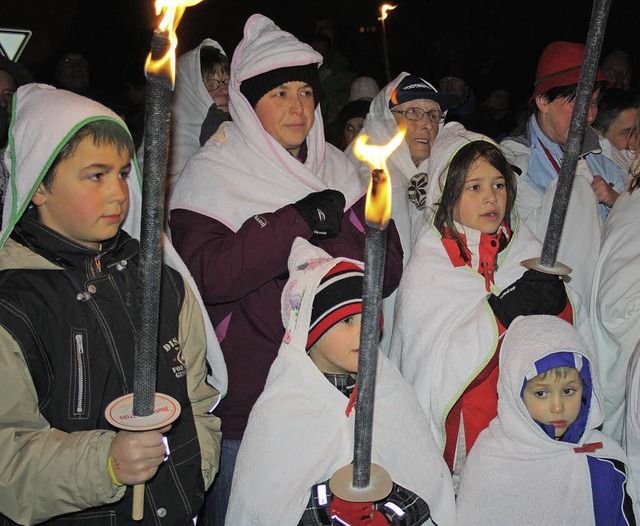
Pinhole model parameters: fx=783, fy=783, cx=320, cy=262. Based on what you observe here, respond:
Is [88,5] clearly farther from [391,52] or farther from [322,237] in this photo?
[322,237]

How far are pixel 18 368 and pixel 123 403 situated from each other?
52 cm

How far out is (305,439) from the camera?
2631 millimetres

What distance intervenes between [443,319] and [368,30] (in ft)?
25.0

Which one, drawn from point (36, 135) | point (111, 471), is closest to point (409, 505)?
point (111, 471)

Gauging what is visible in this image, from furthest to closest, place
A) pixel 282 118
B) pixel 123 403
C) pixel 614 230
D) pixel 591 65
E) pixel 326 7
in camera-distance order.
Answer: pixel 326 7
pixel 614 230
pixel 282 118
pixel 591 65
pixel 123 403

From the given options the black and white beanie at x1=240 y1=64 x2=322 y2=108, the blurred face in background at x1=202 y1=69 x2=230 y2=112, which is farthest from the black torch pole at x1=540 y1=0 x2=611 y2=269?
the blurred face in background at x1=202 y1=69 x2=230 y2=112

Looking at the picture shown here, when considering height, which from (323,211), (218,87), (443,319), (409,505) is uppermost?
(218,87)

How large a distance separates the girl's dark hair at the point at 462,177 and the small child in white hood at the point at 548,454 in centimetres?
69

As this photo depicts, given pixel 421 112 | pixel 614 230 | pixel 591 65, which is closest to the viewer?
pixel 591 65

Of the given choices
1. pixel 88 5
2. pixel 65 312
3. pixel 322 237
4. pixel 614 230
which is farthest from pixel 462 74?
pixel 65 312

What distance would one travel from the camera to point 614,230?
11.6ft

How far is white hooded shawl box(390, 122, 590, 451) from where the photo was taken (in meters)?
3.14

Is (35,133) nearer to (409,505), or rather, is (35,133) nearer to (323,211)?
(323,211)

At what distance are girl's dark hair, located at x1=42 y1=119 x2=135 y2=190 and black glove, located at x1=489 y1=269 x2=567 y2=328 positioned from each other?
1575 mm
